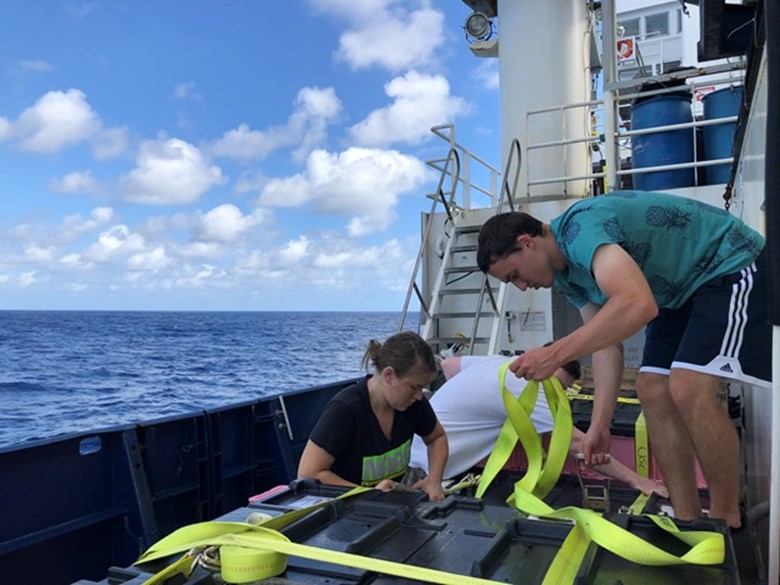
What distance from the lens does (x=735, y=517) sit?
252 cm

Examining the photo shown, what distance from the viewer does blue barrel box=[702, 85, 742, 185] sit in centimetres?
693

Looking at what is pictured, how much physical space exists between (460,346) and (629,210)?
5.42 metres

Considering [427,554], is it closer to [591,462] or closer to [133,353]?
[591,462]

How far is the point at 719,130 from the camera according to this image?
284 inches

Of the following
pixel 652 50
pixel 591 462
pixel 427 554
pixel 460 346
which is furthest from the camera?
pixel 652 50

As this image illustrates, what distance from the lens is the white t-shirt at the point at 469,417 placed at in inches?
153

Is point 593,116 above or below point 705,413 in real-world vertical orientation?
above

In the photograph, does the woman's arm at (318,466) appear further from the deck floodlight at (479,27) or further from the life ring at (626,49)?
the life ring at (626,49)

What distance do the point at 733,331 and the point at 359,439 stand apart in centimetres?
172

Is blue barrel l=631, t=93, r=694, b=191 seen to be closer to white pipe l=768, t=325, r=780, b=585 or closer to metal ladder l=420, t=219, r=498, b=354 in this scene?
metal ladder l=420, t=219, r=498, b=354

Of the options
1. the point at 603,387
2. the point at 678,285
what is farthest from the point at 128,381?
the point at 678,285

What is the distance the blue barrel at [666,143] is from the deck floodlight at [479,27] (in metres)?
3.80

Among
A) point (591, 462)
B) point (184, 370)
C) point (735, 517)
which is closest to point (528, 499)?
point (735, 517)

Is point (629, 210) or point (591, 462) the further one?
point (591, 462)
